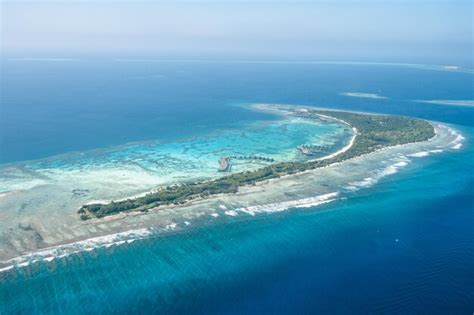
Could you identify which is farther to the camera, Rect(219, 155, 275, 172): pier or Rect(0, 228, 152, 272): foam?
Rect(219, 155, 275, 172): pier

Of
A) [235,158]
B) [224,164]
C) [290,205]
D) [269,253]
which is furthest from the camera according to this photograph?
[235,158]

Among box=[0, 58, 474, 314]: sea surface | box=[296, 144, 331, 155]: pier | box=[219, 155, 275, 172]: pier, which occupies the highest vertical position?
box=[296, 144, 331, 155]: pier

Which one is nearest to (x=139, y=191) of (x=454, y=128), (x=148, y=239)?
(x=148, y=239)

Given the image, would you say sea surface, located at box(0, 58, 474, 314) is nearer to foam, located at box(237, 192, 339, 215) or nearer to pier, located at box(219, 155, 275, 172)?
foam, located at box(237, 192, 339, 215)

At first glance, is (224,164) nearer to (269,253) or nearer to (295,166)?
(295,166)

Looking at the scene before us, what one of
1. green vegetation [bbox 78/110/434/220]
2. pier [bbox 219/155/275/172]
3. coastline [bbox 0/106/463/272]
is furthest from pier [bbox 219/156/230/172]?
coastline [bbox 0/106/463/272]

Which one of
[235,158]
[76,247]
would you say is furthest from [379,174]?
[76,247]

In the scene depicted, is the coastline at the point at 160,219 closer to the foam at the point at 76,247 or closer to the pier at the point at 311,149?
the foam at the point at 76,247

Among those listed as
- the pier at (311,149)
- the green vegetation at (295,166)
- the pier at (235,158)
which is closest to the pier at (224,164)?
the pier at (235,158)
